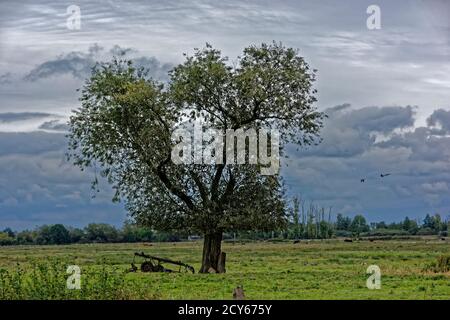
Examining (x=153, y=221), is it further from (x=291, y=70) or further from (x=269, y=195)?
(x=291, y=70)

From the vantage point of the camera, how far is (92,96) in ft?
168

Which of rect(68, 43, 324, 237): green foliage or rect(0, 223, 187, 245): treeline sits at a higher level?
rect(68, 43, 324, 237): green foliage

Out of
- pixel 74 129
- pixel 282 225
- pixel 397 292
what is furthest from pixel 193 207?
pixel 397 292

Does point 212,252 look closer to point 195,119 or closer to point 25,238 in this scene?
point 195,119

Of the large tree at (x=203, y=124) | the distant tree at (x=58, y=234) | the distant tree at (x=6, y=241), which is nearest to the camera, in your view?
the large tree at (x=203, y=124)

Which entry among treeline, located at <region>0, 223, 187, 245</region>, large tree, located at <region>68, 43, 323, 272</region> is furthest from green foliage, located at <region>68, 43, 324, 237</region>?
treeline, located at <region>0, 223, 187, 245</region>

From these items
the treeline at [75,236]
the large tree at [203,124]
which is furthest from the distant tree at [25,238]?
the large tree at [203,124]

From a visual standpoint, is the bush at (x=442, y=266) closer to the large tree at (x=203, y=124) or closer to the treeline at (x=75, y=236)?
the large tree at (x=203, y=124)

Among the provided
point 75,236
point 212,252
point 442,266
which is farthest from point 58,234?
point 442,266

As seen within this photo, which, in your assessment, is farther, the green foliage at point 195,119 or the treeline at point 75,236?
the treeline at point 75,236

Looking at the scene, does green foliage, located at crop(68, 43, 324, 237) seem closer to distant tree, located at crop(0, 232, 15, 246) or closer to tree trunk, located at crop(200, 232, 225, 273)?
tree trunk, located at crop(200, 232, 225, 273)
